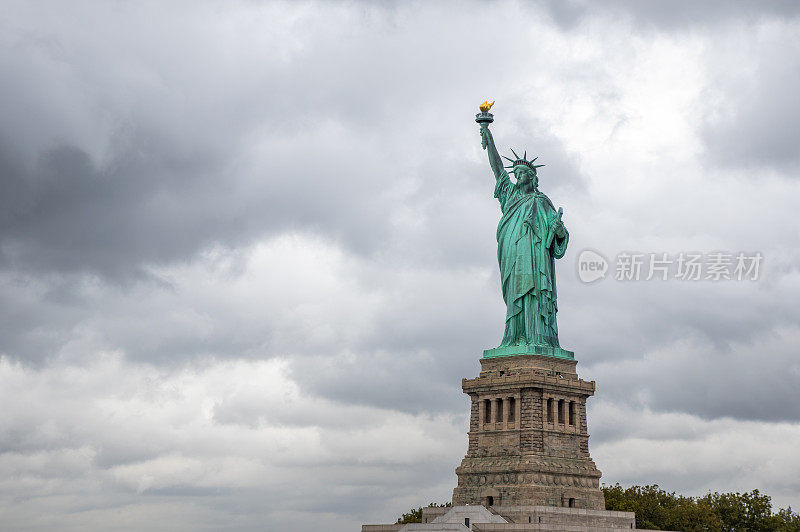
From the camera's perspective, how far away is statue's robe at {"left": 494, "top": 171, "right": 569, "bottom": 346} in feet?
217

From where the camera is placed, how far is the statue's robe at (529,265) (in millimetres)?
66062

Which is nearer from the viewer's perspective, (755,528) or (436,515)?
(436,515)

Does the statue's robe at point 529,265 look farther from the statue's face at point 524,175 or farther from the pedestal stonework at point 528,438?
the pedestal stonework at point 528,438

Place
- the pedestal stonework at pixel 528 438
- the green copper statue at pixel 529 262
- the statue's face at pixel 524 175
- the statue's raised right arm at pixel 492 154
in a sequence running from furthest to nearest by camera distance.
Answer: the statue's raised right arm at pixel 492 154 → the statue's face at pixel 524 175 → the green copper statue at pixel 529 262 → the pedestal stonework at pixel 528 438

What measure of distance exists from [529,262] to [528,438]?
9514 mm

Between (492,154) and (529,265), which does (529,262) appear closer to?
(529,265)

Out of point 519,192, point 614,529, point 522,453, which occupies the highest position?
point 519,192

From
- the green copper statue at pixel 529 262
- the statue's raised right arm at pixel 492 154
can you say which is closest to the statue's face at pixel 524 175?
the green copper statue at pixel 529 262

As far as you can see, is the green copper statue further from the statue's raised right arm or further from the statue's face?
the statue's raised right arm

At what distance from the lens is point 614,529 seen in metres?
60.5

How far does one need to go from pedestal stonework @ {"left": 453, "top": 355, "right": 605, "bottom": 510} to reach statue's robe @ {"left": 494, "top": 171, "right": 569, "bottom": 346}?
1640 mm

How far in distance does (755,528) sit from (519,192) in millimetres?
26726

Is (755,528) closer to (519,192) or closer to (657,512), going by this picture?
(657,512)

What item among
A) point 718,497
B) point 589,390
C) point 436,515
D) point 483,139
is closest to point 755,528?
point 718,497
